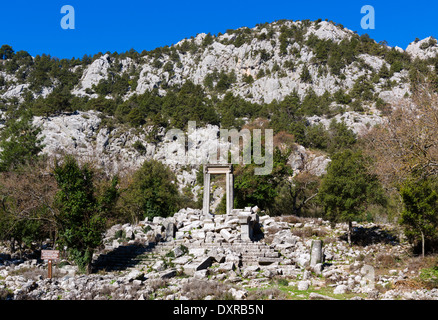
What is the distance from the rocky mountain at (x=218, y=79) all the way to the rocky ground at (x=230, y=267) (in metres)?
35.4

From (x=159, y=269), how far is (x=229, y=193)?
12.0 m

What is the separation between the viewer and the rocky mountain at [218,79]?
6850 centimetres

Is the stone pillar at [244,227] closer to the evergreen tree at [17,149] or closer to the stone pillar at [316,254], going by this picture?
the stone pillar at [316,254]

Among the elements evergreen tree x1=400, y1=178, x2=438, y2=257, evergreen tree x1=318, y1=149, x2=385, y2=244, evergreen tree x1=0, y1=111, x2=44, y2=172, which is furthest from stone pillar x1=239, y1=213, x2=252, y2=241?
evergreen tree x1=0, y1=111, x2=44, y2=172

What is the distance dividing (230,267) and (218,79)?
85209 millimetres

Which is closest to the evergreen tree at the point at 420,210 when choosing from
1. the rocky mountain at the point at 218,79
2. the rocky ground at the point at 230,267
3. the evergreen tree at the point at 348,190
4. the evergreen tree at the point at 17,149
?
the rocky ground at the point at 230,267

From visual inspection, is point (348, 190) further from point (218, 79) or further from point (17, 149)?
point (218, 79)

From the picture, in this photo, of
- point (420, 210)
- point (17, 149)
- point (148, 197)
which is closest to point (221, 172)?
point (148, 197)

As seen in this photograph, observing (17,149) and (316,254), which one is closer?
(316,254)

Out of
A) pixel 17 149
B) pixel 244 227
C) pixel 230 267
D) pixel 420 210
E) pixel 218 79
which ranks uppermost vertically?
pixel 218 79

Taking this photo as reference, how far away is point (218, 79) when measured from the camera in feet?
315

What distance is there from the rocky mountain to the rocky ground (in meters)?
35.4
